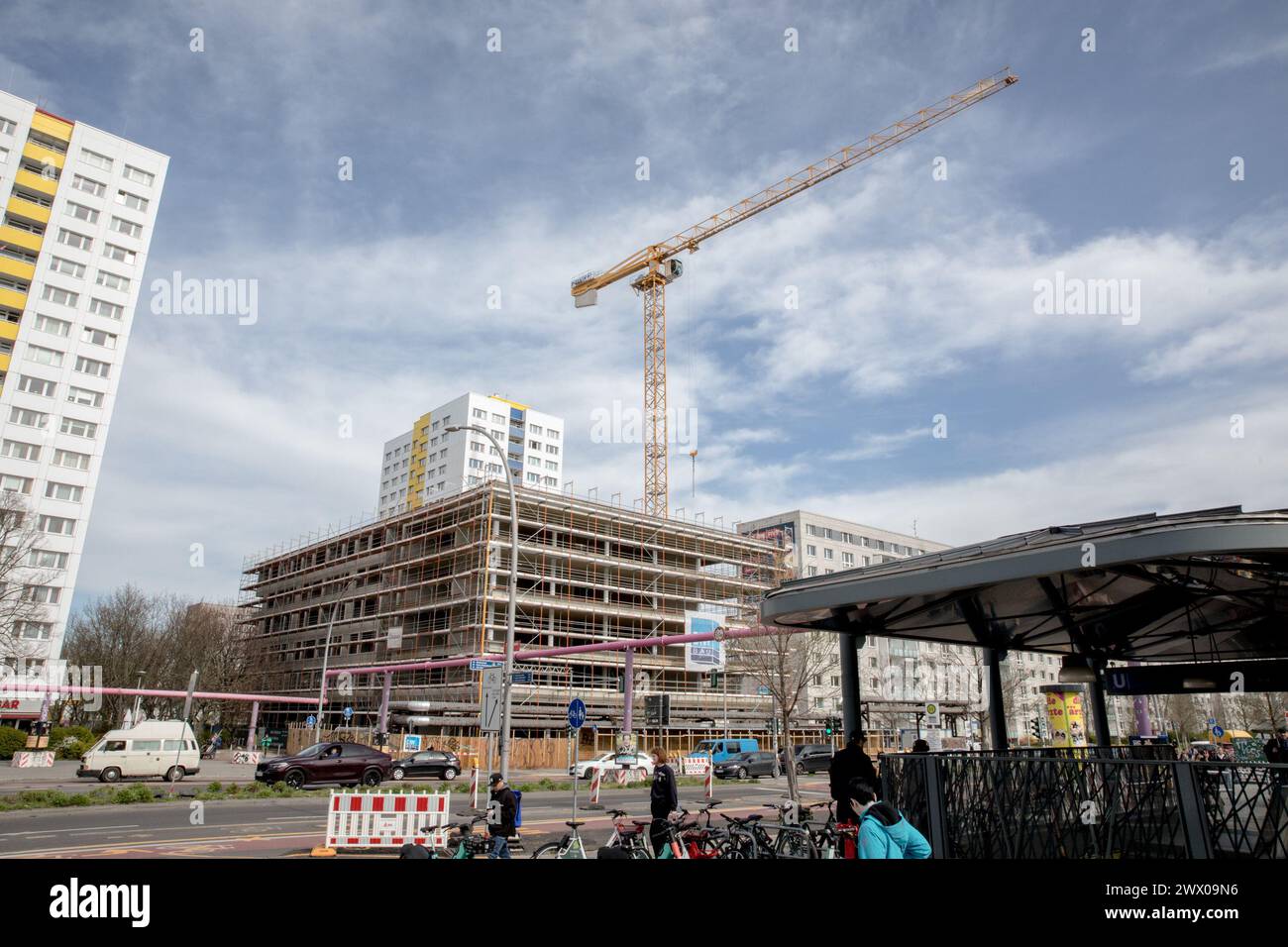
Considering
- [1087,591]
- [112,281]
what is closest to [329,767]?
[1087,591]

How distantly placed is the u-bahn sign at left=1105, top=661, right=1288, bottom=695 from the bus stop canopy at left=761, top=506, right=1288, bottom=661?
1.63 ft

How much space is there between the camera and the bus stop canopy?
8.65 m

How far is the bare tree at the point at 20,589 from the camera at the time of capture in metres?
45.5

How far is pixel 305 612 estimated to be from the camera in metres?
81.7

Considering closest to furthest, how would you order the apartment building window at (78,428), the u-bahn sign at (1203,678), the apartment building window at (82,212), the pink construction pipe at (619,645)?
the u-bahn sign at (1203,678) → the pink construction pipe at (619,645) → the apartment building window at (78,428) → the apartment building window at (82,212)

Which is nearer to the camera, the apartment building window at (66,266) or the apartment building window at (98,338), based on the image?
the apartment building window at (66,266)

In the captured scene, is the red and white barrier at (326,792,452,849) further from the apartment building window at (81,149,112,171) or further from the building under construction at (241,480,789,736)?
the apartment building window at (81,149,112,171)

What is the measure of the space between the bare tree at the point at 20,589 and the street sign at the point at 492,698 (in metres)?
37.8

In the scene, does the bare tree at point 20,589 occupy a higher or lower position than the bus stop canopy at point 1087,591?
higher

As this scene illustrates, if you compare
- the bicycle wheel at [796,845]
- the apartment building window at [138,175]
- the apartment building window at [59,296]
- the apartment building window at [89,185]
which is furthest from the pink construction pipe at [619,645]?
the apartment building window at [138,175]

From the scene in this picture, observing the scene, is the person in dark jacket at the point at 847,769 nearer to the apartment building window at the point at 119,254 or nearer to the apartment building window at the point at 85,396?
the apartment building window at the point at 85,396

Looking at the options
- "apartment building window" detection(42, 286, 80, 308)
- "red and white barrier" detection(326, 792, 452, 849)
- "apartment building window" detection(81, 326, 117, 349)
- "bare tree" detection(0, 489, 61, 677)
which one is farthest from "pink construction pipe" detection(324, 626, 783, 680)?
"apartment building window" detection(42, 286, 80, 308)
